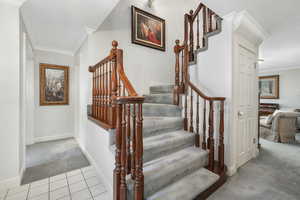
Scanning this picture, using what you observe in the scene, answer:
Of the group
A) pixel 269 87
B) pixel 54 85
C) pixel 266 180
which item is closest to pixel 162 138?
pixel 266 180

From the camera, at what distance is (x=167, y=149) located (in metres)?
1.85

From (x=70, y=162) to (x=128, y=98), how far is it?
81.5 inches

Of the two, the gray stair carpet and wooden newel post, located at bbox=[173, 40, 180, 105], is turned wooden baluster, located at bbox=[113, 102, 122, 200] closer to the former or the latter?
the gray stair carpet

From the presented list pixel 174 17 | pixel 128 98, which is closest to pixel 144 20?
pixel 174 17

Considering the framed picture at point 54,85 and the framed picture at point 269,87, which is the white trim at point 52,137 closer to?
the framed picture at point 54,85

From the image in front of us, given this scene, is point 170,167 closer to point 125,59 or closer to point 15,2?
point 125,59

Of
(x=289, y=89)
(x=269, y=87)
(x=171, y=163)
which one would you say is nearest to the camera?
(x=171, y=163)

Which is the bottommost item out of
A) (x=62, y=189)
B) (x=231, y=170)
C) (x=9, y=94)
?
(x=62, y=189)

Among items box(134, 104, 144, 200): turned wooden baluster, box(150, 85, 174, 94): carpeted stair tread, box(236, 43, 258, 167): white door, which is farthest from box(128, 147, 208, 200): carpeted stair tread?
box(150, 85, 174, 94): carpeted stair tread

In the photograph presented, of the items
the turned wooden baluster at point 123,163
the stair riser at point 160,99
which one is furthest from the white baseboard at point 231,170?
the turned wooden baluster at point 123,163

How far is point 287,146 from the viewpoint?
3.22 metres

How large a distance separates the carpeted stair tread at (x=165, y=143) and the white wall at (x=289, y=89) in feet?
21.5

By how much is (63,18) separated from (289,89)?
8466 millimetres

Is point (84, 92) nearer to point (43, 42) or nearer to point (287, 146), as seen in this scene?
point (43, 42)
